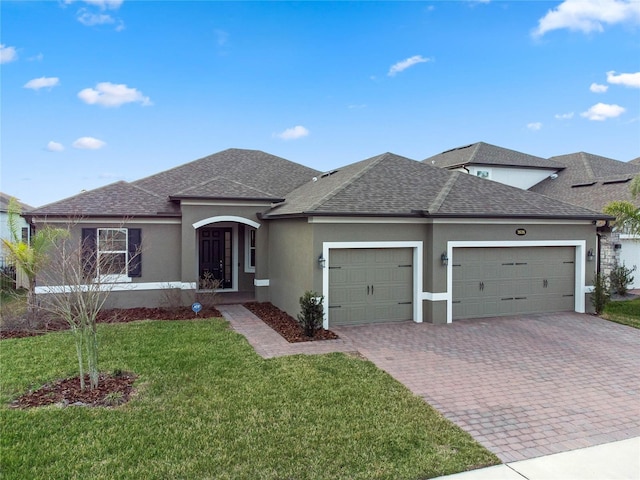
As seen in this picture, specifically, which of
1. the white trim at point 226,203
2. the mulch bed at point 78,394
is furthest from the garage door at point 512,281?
the mulch bed at point 78,394

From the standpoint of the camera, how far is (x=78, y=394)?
20.9ft

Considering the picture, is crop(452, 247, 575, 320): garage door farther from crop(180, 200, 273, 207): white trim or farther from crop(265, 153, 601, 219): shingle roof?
crop(180, 200, 273, 207): white trim

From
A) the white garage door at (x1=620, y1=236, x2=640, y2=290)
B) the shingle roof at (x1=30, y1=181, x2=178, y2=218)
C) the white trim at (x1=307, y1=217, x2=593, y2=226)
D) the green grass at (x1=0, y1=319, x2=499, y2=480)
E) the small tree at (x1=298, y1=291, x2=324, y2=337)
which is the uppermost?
the shingle roof at (x1=30, y1=181, x2=178, y2=218)

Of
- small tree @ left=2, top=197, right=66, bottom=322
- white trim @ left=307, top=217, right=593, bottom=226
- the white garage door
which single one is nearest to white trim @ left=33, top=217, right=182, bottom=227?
small tree @ left=2, top=197, right=66, bottom=322

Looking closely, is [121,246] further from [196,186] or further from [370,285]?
[370,285]

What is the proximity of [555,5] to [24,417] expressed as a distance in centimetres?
1595

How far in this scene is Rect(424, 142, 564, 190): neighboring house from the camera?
926 inches

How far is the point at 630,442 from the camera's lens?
5113mm

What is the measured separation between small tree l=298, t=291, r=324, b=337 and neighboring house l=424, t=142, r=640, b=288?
13987 mm

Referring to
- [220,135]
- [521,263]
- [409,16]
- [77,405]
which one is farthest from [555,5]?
[220,135]

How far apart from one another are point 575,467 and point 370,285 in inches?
279

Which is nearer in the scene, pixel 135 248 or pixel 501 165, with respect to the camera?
pixel 135 248

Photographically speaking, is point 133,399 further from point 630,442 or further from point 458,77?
point 458,77

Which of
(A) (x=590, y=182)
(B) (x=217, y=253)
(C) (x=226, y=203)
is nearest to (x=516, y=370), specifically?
(C) (x=226, y=203)
